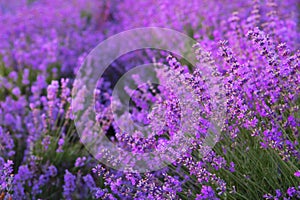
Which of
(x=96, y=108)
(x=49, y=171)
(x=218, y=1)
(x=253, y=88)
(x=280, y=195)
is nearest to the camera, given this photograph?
(x=280, y=195)

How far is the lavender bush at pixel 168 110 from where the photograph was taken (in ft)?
6.95

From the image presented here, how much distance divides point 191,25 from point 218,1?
644mm

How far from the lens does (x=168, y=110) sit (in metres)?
2.25

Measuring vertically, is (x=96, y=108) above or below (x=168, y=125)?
above

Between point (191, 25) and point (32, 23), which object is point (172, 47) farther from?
point (32, 23)

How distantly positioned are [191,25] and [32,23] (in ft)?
5.70

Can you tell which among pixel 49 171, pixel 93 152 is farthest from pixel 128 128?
pixel 49 171

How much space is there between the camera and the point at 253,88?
2238 millimetres

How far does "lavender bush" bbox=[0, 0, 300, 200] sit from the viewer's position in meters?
2.12

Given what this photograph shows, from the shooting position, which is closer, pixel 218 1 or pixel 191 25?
pixel 191 25

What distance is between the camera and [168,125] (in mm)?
2305

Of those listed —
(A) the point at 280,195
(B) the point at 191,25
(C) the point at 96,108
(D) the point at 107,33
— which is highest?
(D) the point at 107,33

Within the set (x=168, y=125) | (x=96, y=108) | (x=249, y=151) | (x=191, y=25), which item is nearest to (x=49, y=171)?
(x=96, y=108)

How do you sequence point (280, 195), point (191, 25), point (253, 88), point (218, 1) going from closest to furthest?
point (280, 195) < point (253, 88) < point (191, 25) < point (218, 1)
